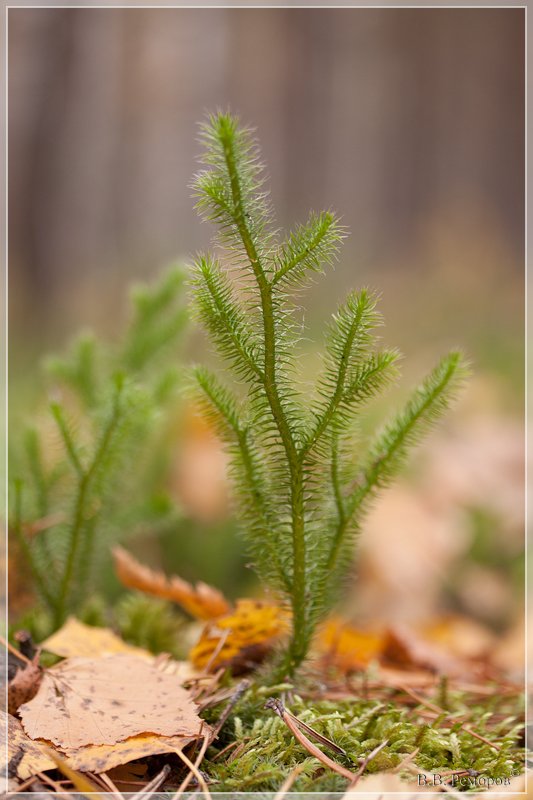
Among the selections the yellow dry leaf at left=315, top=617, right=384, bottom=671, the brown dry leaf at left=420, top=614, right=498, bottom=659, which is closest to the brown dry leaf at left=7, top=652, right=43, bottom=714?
the yellow dry leaf at left=315, top=617, right=384, bottom=671

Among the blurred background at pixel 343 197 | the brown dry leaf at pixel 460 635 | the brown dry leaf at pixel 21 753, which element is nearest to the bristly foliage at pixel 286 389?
the brown dry leaf at pixel 21 753

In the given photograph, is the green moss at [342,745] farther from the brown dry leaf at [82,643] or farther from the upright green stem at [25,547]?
the upright green stem at [25,547]

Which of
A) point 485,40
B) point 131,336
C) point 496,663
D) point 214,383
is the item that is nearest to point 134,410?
point 214,383

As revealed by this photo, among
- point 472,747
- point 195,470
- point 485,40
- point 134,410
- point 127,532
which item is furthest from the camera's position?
point 485,40

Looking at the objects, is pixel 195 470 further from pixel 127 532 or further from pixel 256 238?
pixel 256 238

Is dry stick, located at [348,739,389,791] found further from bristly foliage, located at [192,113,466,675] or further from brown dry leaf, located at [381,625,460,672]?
brown dry leaf, located at [381,625,460,672]

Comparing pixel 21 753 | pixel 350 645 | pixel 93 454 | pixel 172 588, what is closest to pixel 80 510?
pixel 93 454

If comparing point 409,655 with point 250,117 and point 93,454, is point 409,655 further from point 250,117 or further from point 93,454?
point 250,117
